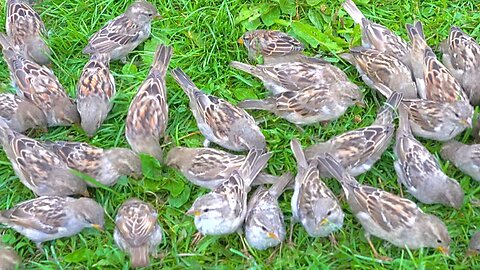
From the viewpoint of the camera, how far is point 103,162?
224 inches

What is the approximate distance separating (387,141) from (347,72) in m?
1.07

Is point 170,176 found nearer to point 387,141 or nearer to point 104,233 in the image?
point 104,233

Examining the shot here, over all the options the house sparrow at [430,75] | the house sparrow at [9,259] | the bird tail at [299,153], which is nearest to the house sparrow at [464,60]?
the house sparrow at [430,75]

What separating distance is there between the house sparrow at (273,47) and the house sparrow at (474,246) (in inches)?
94.9

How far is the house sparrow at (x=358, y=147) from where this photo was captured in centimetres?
564

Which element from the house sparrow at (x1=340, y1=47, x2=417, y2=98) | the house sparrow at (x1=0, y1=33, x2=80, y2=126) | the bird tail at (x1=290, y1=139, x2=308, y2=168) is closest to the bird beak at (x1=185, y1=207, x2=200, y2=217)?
the bird tail at (x1=290, y1=139, x2=308, y2=168)

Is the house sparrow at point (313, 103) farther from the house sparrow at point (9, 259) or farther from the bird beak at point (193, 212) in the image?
the house sparrow at point (9, 259)

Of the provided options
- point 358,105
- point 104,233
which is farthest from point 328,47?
point 104,233

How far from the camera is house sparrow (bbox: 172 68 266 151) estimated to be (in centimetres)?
582

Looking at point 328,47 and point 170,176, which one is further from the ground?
point 328,47

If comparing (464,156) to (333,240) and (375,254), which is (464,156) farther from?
(333,240)

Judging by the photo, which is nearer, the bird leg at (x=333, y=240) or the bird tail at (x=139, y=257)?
the bird tail at (x=139, y=257)

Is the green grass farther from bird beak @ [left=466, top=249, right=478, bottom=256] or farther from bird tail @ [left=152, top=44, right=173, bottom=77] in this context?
bird tail @ [left=152, top=44, right=173, bottom=77]

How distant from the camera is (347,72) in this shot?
21.6ft
